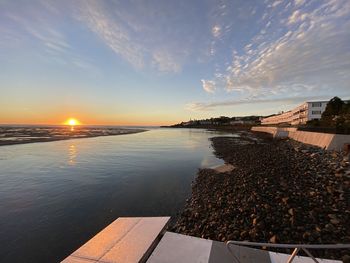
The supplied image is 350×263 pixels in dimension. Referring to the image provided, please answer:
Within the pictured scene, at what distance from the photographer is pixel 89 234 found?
7.18 m

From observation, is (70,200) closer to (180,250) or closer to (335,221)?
(180,250)

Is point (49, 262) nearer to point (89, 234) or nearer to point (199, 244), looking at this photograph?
point (89, 234)

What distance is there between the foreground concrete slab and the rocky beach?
8.64ft

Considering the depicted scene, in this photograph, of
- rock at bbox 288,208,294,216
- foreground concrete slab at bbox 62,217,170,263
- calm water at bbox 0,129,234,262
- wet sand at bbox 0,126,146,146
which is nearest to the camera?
foreground concrete slab at bbox 62,217,170,263

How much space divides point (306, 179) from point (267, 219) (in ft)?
19.1

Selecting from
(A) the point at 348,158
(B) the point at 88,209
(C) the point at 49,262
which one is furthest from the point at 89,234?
(A) the point at 348,158

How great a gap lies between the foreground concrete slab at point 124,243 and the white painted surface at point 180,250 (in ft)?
0.50

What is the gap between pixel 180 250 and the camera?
370 centimetres

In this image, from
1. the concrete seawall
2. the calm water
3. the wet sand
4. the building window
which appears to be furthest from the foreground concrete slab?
the building window

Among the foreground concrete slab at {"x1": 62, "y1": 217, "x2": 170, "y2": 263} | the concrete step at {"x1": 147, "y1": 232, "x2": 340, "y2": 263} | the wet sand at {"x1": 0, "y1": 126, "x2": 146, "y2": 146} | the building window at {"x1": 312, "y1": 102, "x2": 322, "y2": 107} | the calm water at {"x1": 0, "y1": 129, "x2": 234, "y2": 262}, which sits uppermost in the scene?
the building window at {"x1": 312, "y1": 102, "x2": 322, "y2": 107}

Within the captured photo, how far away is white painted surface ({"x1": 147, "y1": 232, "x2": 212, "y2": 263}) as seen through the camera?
344cm

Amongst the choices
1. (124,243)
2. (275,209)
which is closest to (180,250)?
(124,243)

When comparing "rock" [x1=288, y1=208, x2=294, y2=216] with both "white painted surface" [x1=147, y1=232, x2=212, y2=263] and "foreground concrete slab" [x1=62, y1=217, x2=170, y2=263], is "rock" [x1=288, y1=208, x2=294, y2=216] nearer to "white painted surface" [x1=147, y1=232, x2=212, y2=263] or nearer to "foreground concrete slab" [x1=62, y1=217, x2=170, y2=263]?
"white painted surface" [x1=147, y1=232, x2=212, y2=263]

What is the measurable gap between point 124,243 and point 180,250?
1003 mm
